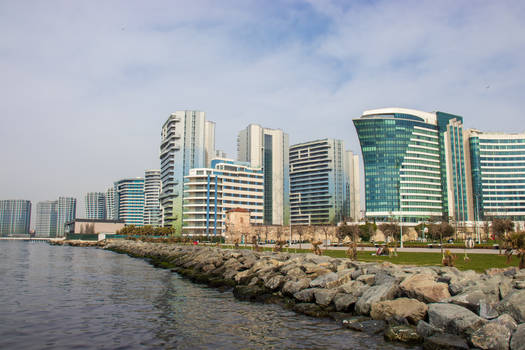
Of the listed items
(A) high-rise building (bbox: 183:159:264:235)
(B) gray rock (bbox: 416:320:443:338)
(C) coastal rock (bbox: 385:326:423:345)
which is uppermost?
(A) high-rise building (bbox: 183:159:264:235)

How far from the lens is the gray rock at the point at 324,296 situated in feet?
79.5

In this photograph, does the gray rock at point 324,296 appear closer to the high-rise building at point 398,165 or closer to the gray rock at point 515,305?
the gray rock at point 515,305

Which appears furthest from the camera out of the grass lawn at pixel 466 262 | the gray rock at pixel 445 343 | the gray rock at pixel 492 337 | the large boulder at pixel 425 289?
the grass lawn at pixel 466 262

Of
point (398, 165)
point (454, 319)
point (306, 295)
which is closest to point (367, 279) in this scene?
point (306, 295)

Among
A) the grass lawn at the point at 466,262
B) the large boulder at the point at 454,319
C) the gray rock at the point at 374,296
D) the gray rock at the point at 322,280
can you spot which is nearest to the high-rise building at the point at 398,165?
the grass lawn at the point at 466,262

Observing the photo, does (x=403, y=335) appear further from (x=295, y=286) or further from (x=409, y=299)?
(x=295, y=286)

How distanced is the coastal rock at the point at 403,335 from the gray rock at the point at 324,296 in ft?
20.3

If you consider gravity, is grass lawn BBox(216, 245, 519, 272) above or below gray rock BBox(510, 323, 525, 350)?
above

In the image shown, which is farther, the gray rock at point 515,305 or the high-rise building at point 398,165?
the high-rise building at point 398,165

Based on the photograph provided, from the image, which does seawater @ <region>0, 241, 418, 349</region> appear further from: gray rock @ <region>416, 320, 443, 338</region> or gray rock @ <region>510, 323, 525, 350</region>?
gray rock @ <region>510, 323, 525, 350</region>

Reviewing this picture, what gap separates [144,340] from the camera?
735 inches

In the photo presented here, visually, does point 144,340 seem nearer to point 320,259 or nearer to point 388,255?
point 320,259

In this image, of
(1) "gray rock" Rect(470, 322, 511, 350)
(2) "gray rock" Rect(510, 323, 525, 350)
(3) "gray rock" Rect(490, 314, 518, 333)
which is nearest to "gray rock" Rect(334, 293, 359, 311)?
(1) "gray rock" Rect(470, 322, 511, 350)

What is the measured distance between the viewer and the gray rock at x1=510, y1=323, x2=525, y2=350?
1449 cm
